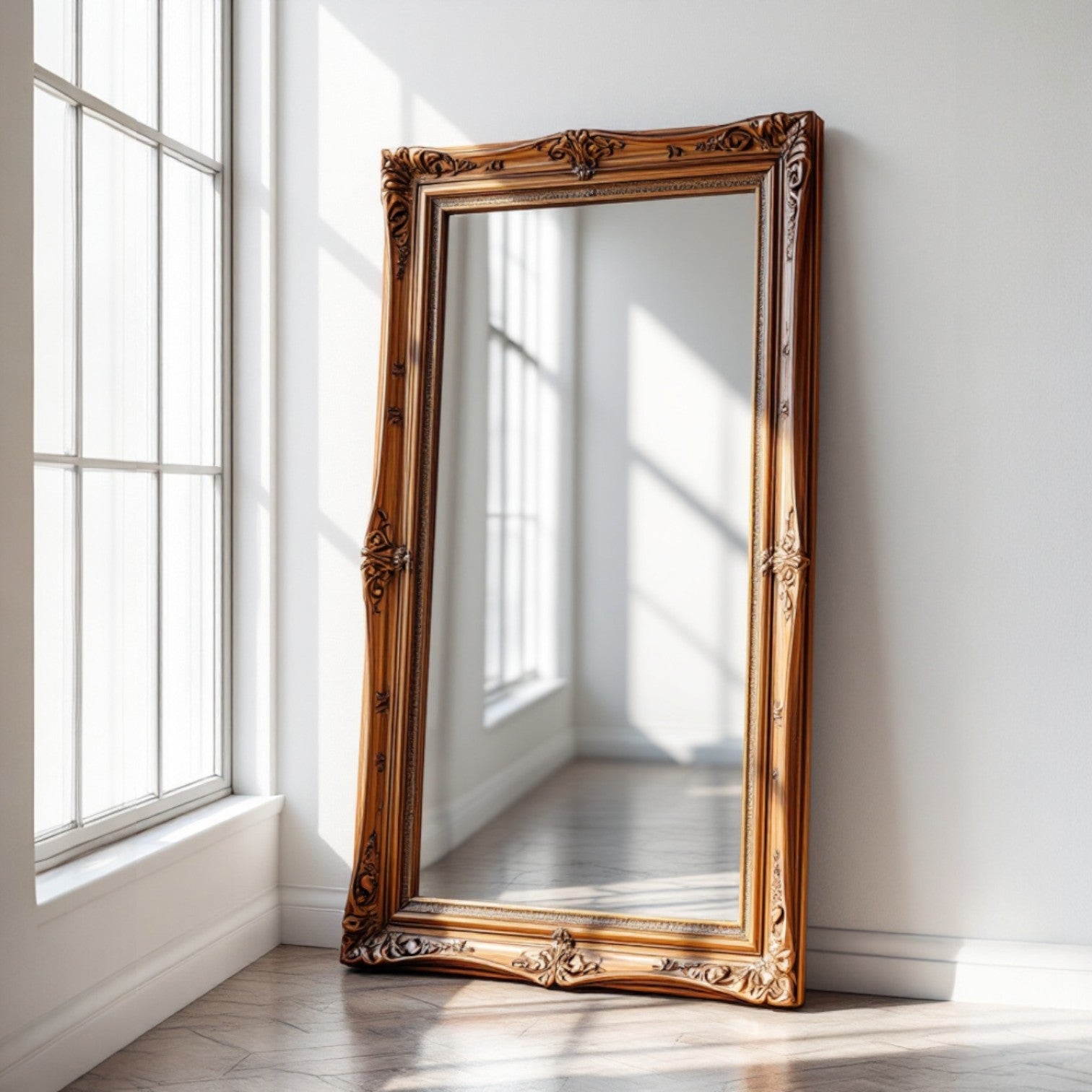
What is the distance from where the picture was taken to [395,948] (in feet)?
10.2

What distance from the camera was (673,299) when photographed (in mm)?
3061

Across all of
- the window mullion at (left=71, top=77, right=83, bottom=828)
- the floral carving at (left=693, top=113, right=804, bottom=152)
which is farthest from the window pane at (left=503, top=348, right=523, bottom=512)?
the window mullion at (left=71, top=77, right=83, bottom=828)

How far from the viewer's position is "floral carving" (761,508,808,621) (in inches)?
114

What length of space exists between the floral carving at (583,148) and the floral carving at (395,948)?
6.52ft

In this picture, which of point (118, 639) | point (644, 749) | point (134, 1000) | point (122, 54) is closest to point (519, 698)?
point (644, 749)

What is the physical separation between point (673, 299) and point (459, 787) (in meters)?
1.40

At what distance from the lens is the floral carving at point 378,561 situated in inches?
124

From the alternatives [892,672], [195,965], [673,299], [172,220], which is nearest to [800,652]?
[892,672]

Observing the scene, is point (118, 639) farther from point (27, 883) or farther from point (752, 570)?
point (752, 570)

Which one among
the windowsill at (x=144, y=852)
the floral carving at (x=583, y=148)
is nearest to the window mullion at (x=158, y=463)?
the windowsill at (x=144, y=852)

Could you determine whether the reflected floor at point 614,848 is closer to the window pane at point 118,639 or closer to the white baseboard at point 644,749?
the white baseboard at point 644,749

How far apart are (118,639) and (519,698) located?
1022 millimetres

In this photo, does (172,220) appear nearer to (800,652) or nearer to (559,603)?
(559,603)

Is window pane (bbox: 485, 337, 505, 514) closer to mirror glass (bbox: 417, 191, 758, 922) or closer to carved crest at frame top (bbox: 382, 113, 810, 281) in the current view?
mirror glass (bbox: 417, 191, 758, 922)
